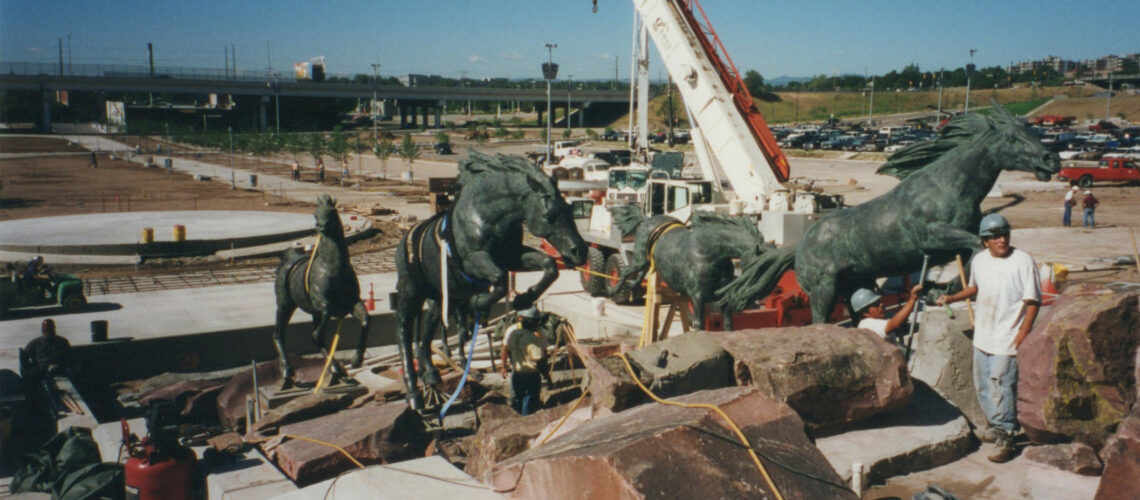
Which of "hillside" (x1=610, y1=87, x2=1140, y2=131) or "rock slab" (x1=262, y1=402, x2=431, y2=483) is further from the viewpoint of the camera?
"hillside" (x1=610, y1=87, x2=1140, y2=131)

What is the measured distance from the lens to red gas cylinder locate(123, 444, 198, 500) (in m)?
6.32

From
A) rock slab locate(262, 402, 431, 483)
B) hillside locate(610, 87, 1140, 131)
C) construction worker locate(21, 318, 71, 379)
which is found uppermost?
hillside locate(610, 87, 1140, 131)

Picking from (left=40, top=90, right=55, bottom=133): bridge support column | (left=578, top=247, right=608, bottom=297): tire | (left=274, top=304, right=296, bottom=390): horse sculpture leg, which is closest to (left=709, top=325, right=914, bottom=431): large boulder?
(left=274, top=304, right=296, bottom=390): horse sculpture leg

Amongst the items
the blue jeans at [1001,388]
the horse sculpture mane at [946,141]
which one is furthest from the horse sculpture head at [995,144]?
the blue jeans at [1001,388]

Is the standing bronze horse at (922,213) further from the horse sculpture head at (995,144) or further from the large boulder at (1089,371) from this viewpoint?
the large boulder at (1089,371)

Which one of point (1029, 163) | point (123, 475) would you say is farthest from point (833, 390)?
point (123, 475)

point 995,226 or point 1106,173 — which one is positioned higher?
point 995,226

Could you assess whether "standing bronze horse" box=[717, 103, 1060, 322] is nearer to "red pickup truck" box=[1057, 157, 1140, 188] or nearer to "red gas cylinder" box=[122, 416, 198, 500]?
"red gas cylinder" box=[122, 416, 198, 500]

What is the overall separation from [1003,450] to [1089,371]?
0.80 m

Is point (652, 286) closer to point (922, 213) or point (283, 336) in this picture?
point (922, 213)

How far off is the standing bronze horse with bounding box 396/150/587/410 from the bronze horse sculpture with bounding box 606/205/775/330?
2432 mm

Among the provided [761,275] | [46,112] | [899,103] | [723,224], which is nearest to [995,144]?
[761,275]

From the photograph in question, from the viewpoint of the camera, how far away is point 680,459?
4.21 meters

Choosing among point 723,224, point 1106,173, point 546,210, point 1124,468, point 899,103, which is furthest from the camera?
point 899,103
